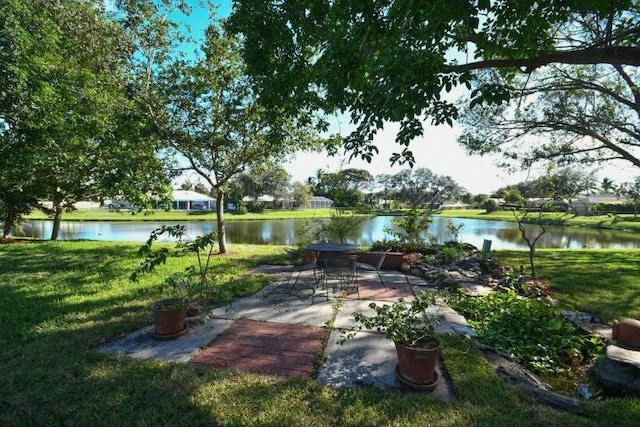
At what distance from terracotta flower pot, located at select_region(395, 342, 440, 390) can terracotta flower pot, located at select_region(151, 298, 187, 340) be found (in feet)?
7.10

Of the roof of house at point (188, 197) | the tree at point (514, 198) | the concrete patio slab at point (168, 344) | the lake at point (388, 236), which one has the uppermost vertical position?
the roof of house at point (188, 197)

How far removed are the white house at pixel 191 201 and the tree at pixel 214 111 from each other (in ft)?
124

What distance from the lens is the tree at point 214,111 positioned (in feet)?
22.3

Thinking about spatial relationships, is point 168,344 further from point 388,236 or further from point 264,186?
point 264,186

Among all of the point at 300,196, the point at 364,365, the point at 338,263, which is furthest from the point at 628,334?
the point at 300,196

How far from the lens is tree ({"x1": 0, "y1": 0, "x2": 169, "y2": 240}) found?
18.6 ft

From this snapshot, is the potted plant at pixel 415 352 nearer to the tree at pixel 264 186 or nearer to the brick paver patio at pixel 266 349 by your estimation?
the brick paver patio at pixel 266 349

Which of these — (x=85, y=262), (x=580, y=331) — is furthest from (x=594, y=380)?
(x=85, y=262)

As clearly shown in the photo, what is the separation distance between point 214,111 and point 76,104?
8.87ft

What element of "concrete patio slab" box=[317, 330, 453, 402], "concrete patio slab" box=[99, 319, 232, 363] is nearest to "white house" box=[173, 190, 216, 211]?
"concrete patio slab" box=[99, 319, 232, 363]

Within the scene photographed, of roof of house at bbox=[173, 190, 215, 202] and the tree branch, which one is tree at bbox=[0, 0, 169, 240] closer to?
the tree branch

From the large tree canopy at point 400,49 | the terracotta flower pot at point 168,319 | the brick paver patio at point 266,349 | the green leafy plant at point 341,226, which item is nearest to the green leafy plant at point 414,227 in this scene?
the green leafy plant at point 341,226

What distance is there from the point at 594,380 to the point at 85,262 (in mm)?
8111

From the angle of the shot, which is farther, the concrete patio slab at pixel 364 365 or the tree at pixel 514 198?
the tree at pixel 514 198
